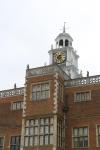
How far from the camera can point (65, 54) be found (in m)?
63.6

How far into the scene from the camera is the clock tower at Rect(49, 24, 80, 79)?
2463 inches

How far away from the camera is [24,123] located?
3400 cm

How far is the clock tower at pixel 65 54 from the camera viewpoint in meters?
62.6

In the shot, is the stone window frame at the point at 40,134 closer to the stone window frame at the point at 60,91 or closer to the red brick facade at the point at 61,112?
the red brick facade at the point at 61,112

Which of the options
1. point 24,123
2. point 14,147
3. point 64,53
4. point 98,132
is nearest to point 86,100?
point 98,132

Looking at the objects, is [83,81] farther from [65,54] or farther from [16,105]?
[65,54]

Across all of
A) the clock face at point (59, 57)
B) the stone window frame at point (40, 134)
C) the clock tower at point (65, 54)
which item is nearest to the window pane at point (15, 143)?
the stone window frame at point (40, 134)

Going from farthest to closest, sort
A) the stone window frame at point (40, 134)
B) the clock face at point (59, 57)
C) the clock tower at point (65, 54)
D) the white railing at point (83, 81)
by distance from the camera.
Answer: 1. the clock face at point (59, 57)
2. the clock tower at point (65, 54)
3. the white railing at point (83, 81)
4. the stone window frame at point (40, 134)

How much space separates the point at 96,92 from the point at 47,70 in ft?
17.2

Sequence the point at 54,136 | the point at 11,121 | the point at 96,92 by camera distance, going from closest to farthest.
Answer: the point at 54,136, the point at 96,92, the point at 11,121

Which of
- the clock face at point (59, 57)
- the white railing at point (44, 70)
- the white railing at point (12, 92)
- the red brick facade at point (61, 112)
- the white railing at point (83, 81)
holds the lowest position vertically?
the red brick facade at point (61, 112)

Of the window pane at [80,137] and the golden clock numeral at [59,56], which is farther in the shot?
the golden clock numeral at [59,56]

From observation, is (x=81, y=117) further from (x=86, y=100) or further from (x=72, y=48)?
(x=72, y=48)

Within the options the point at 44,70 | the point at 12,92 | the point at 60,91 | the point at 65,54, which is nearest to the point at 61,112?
the point at 60,91
